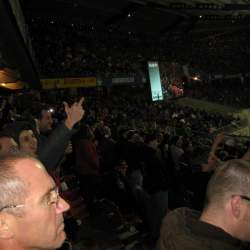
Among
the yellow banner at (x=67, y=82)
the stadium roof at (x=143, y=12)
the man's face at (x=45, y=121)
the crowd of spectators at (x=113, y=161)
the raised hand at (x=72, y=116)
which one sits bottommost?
the crowd of spectators at (x=113, y=161)

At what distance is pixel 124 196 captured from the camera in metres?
5.05

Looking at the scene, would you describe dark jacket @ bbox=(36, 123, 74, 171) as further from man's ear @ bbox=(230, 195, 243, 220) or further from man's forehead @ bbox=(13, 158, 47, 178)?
man's ear @ bbox=(230, 195, 243, 220)

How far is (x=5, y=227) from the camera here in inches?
55.9

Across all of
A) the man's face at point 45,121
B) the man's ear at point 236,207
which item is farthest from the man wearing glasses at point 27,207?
the man's face at point 45,121

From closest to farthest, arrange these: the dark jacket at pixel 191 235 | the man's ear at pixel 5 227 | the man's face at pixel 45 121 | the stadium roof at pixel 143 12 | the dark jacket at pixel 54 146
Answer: the man's ear at pixel 5 227, the dark jacket at pixel 191 235, the dark jacket at pixel 54 146, the man's face at pixel 45 121, the stadium roof at pixel 143 12

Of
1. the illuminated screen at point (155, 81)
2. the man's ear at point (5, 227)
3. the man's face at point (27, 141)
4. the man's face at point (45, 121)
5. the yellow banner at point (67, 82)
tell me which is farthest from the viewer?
the illuminated screen at point (155, 81)

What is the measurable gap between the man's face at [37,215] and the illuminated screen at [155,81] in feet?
58.3

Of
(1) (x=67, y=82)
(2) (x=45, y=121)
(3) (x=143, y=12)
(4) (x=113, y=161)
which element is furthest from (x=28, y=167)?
(3) (x=143, y=12)

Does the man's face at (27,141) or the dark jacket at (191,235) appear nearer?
the dark jacket at (191,235)

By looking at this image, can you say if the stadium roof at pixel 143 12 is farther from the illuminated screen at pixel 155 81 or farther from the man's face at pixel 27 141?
the man's face at pixel 27 141

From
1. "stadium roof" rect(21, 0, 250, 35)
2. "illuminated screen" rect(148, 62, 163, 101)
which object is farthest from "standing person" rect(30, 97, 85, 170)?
"stadium roof" rect(21, 0, 250, 35)

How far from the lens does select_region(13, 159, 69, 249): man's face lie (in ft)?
4.79

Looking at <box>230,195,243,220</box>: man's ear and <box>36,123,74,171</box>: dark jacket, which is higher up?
<box>36,123,74,171</box>: dark jacket

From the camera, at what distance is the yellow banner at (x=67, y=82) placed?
16.5m
